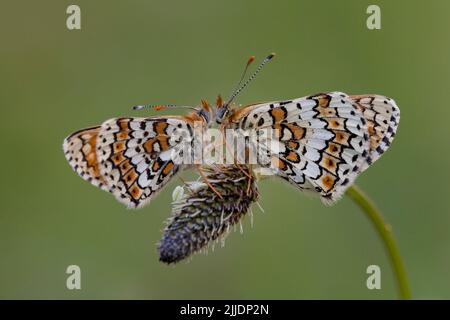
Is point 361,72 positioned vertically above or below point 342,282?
above

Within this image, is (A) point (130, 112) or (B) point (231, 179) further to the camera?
(A) point (130, 112)

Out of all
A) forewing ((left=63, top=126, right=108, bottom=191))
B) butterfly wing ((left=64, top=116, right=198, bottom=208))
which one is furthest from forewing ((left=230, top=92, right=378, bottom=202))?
forewing ((left=63, top=126, right=108, bottom=191))

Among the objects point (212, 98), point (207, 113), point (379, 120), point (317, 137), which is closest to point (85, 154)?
point (207, 113)

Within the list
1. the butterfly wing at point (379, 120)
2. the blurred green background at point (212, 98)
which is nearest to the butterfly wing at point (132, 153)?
the butterfly wing at point (379, 120)

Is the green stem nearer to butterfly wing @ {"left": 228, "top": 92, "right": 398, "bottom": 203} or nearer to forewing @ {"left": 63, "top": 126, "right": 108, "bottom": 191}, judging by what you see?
butterfly wing @ {"left": 228, "top": 92, "right": 398, "bottom": 203}

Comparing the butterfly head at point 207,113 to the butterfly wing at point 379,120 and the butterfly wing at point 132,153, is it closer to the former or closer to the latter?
the butterfly wing at point 132,153
